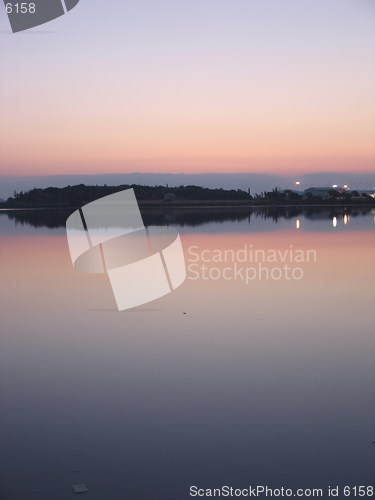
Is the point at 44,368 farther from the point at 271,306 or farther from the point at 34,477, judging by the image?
the point at 271,306

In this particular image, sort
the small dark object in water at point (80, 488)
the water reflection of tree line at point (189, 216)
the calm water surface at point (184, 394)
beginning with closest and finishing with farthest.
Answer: the small dark object in water at point (80, 488) → the calm water surface at point (184, 394) → the water reflection of tree line at point (189, 216)

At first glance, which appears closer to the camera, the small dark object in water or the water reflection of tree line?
the small dark object in water

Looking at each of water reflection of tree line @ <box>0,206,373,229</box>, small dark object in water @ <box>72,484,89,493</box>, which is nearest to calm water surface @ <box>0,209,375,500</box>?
small dark object in water @ <box>72,484,89,493</box>

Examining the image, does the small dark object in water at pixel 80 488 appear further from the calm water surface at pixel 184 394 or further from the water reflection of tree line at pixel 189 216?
the water reflection of tree line at pixel 189 216

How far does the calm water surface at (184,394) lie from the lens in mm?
3582

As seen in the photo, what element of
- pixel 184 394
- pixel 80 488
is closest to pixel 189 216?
pixel 184 394

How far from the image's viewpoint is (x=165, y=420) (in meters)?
4.30

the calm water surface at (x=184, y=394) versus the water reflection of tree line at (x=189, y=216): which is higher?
the calm water surface at (x=184, y=394)

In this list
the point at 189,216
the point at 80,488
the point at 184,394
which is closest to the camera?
the point at 80,488

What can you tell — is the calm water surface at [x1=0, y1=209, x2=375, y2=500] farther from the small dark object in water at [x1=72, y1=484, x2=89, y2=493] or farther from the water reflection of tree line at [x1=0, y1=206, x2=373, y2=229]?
the water reflection of tree line at [x1=0, y1=206, x2=373, y2=229]

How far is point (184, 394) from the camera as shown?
4828 mm

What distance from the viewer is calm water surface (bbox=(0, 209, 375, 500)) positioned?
3582 millimetres

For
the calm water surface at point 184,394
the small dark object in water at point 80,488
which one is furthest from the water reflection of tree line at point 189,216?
the small dark object in water at point 80,488

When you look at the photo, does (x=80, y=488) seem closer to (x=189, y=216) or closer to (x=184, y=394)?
(x=184, y=394)
